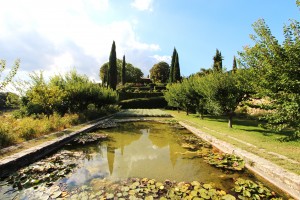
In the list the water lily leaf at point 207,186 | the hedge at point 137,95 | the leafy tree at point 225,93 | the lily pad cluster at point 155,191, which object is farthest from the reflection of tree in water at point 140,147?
the hedge at point 137,95

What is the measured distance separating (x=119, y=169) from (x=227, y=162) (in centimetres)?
371

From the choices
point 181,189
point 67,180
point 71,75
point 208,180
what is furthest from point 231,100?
point 71,75

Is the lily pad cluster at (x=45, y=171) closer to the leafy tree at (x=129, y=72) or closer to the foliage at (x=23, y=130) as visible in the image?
the foliage at (x=23, y=130)

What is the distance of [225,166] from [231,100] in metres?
8.04

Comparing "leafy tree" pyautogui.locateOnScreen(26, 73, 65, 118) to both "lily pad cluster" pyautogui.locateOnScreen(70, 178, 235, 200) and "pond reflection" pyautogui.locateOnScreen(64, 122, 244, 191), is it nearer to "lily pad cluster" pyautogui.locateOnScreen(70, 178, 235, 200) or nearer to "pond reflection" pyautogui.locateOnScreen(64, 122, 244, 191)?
"pond reflection" pyautogui.locateOnScreen(64, 122, 244, 191)

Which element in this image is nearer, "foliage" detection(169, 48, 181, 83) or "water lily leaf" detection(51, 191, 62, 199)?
"water lily leaf" detection(51, 191, 62, 199)

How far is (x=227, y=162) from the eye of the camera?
7328mm

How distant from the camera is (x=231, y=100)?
1423 cm

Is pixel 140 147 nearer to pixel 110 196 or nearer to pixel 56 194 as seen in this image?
pixel 110 196

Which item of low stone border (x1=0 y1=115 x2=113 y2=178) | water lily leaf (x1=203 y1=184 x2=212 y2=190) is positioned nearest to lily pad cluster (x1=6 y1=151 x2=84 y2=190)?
low stone border (x1=0 y1=115 x2=113 y2=178)

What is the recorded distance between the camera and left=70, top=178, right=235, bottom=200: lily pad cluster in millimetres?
4863

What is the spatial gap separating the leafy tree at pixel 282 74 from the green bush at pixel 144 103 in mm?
31796

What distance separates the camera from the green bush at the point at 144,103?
127ft

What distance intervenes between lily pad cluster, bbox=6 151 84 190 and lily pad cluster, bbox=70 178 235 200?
1.50m
